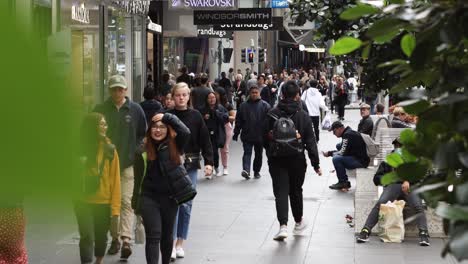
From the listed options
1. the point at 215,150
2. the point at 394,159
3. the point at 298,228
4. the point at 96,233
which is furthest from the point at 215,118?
the point at 394,159

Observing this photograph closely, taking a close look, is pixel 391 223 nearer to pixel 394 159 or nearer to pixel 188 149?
pixel 188 149

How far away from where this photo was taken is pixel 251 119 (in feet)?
58.2

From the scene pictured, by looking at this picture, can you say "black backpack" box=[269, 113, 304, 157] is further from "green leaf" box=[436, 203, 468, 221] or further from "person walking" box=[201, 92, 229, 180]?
"green leaf" box=[436, 203, 468, 221]

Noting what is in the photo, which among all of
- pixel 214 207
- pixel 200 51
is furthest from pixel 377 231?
pixel 200 51

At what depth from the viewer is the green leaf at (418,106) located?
68.7 inches

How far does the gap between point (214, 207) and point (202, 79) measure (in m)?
5.94

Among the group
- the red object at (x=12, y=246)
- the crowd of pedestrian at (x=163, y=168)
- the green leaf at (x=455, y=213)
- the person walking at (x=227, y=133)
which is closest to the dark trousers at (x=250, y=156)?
the person walking at (x=227, y=133)

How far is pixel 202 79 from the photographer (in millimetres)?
19516

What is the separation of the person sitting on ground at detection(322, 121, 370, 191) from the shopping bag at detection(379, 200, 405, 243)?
4.61 m

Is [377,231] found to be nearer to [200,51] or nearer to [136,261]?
[136,261]

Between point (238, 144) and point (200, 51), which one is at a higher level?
point (200, 51)

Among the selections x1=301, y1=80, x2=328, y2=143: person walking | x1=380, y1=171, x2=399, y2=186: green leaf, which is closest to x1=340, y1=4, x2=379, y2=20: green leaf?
x1=380, y1=171, x2=399, y2=186: green leaf

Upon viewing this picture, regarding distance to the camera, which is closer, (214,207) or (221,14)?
(214,207)

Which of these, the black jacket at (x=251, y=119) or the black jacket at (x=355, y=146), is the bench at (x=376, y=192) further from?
the black jacket at (x=251, y=119)
